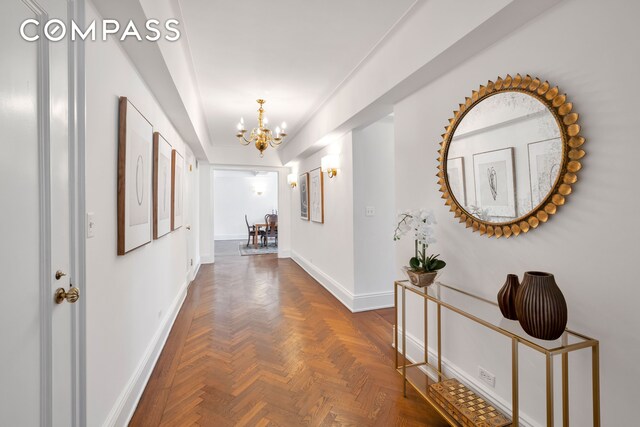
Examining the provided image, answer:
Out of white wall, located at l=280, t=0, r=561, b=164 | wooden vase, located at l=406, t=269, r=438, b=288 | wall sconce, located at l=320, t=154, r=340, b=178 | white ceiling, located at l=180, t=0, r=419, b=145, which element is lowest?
wooden vase, located at l=406, t=269, r=438, b=288

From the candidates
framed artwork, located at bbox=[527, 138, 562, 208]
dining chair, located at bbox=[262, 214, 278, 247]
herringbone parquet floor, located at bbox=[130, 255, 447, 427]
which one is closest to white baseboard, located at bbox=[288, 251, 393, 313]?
herringbone parquet floor, located at bbox=[130, 255, 447, 427]

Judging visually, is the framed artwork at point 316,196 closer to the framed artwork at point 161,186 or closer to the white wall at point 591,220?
the framed artwork at point 161,186

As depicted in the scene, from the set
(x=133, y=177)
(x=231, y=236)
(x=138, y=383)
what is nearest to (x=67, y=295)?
(x=133, y=177)

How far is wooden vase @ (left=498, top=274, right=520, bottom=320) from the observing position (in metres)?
1.41

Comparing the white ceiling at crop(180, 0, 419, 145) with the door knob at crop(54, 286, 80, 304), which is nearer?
the door knob at crop(54, 286, 80, 304)

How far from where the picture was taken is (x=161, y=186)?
105 inches

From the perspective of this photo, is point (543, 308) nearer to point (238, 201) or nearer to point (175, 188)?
point (175, 188)

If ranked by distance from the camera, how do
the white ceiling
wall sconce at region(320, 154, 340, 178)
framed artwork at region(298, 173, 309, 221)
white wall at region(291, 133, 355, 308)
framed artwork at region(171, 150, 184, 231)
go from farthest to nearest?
framed artwork at region(298, 173, 309, 221), wall sconce at region(320, 154, 340, 178), white wall at region(291, 133, 355, 308), framed artwork at region(171, 150, 184, 231), the white ceiling

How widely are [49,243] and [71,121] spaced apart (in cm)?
50

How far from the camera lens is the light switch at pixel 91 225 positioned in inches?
53.7

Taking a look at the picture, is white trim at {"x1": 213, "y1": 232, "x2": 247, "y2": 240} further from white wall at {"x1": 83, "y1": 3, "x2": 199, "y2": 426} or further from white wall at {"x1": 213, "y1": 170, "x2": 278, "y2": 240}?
white wall at {"x1": 83, "y1": 3, "x2": 199, "y2": 426}

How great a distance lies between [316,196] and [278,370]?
10.2 feet

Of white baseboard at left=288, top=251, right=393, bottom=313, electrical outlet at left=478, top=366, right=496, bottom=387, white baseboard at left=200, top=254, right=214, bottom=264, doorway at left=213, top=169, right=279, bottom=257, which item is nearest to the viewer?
electrical outlet at left=478, top=366, right=496, bottom=387

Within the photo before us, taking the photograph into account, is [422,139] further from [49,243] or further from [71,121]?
[49,243]
